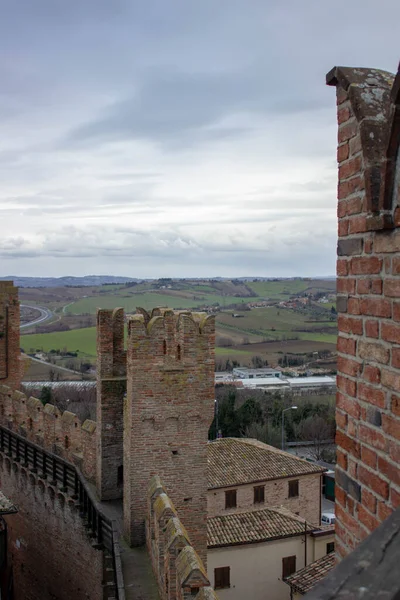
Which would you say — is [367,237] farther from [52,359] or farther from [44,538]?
[52,359]

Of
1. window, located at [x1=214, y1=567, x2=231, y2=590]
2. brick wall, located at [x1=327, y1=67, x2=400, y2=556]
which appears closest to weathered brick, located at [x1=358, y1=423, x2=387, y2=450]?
brick wall, located at [x1=327, y1=67, x2=400, y2=556]

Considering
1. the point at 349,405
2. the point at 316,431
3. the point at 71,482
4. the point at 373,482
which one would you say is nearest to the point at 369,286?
the point at 349,405

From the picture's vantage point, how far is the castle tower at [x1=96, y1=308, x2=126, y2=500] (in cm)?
1253

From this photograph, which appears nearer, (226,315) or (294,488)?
(294,488)

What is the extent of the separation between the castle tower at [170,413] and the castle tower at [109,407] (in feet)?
3.51

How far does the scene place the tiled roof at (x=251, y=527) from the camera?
2066 centimetres

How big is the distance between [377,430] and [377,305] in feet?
2.15

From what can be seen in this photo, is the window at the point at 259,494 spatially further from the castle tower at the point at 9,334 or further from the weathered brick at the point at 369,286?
the weathered brick at the point at 369,286

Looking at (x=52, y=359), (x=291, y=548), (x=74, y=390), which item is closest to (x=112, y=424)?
(x=291, y=548)

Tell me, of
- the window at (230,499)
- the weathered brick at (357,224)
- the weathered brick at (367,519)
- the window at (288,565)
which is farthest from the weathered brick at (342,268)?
the window at (230,499)

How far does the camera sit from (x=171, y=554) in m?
8.02

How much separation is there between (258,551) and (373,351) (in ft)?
65.3

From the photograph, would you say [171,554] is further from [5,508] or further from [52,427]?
Answer: [52,427]

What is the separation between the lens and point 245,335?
111312 millimetres
